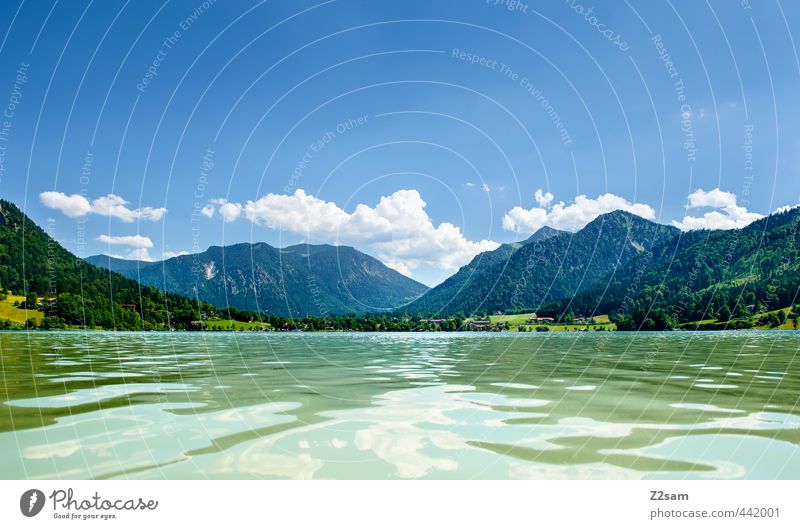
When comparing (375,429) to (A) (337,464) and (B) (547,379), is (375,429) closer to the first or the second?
(A) (337,464)

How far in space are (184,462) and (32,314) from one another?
23320cm

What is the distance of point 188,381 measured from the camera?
25.8 metres

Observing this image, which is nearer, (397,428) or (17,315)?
(397,428)
